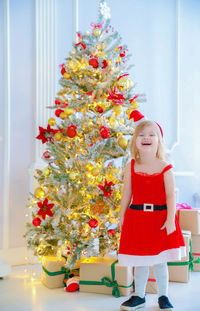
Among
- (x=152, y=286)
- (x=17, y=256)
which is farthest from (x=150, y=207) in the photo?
(x=17, y=256)

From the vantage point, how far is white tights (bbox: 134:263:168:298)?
8.00ft

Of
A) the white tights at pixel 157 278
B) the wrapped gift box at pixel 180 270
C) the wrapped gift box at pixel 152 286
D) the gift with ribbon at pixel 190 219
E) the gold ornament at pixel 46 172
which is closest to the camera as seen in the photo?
the white tights at pixel 157 278

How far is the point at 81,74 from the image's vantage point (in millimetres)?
2932

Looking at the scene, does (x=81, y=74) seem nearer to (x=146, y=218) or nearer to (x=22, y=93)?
(x=22, y=93)

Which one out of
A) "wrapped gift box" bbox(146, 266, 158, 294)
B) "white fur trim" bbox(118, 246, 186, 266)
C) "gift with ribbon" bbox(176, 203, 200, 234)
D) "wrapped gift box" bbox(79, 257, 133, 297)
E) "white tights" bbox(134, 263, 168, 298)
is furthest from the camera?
"gift with ribbon" bbox(176, 203, 200, 234)

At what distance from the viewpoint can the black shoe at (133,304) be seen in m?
2.43

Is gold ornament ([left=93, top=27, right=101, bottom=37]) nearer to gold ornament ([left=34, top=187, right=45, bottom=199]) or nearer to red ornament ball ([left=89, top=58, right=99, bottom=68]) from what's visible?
red ornament ball ([left=89, top=58, right=99, bottom=68])

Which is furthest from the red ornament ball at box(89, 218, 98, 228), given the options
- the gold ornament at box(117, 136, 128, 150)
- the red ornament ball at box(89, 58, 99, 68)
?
the red ornament ball at box(89, 58, 99, 68)

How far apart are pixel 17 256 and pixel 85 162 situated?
1.27 metres

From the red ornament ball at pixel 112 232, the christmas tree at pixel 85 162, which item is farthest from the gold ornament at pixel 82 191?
the red ornament ball at pixel 112 232

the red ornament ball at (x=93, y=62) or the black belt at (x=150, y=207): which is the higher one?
the red ornament ball at (x=93, y=62)

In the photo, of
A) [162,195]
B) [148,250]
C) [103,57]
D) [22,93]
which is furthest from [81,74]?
[148,250]

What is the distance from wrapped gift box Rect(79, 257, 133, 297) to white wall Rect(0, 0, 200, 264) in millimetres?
991

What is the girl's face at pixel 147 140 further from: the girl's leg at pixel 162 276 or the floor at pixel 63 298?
the floor at pixel 63 298
